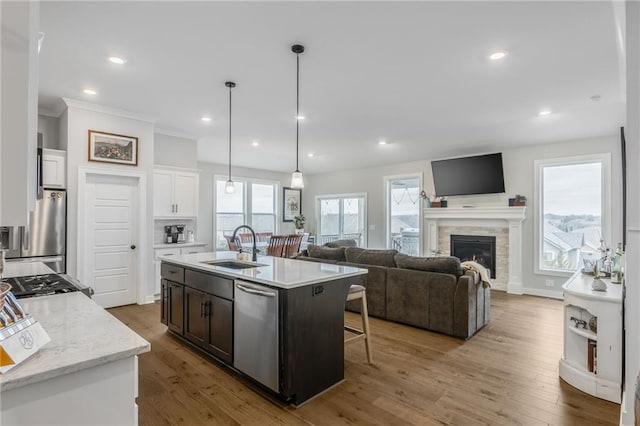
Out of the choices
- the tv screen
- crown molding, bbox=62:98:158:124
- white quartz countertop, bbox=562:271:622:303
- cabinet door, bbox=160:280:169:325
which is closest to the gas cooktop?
cabinet door, bbox=160:280:169:325

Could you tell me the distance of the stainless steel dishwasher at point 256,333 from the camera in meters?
2.35

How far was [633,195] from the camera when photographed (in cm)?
186

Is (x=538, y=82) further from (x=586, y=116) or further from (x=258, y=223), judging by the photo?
(x=258, y=223)

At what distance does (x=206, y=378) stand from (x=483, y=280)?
312 cm

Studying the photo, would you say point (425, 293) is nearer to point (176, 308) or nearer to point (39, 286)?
point (176, 308)

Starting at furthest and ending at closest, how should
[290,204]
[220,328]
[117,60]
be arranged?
[290,204], [117,60], [220,328]

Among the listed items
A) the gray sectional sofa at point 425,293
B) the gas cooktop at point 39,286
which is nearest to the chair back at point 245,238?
the gray sectional sofa at point 425,293

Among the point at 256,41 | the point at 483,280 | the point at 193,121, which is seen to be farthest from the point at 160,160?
the point at 483,280

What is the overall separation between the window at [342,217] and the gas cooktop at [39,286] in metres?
6.93

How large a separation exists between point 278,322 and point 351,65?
7.88 ft

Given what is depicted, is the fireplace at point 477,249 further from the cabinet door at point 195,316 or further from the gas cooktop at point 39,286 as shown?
the gas cooktop at point 39,286

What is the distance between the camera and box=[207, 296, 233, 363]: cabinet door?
2.76 m

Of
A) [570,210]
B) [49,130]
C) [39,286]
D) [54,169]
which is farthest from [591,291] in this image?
[49,130]

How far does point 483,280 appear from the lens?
3873 mm
